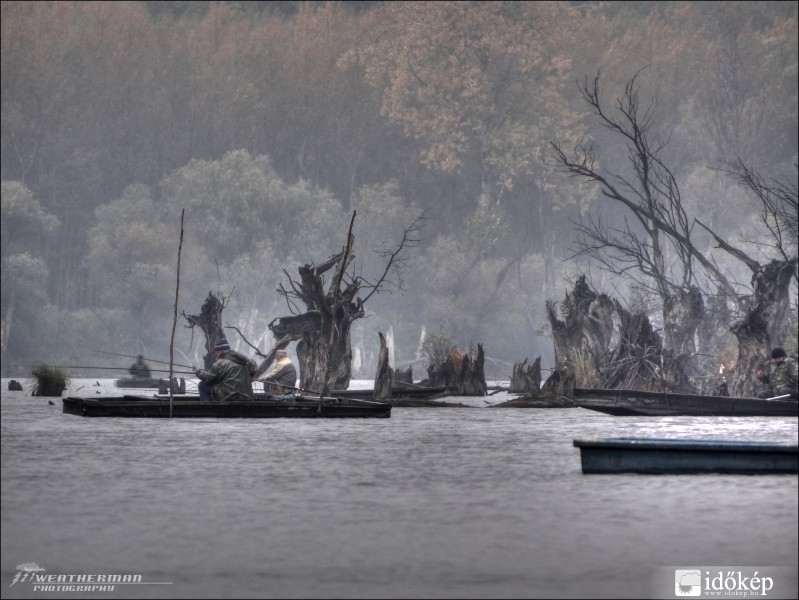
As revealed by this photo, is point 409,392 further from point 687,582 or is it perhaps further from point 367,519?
point 687,582

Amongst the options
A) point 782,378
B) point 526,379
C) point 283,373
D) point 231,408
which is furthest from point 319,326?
point 782,378

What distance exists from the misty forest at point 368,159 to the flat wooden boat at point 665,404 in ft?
142

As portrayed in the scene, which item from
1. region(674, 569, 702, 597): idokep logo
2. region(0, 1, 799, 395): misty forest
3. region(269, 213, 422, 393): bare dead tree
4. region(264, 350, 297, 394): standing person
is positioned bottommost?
region(674, 569, 702, 597): idokep logo

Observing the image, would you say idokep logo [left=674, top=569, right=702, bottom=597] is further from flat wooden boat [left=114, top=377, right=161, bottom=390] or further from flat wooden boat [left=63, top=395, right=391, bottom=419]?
flat wooden boat [left=114, top=377, right=161, bottom=390]

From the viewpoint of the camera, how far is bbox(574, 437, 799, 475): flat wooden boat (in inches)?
719


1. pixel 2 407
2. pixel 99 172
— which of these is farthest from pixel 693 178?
pixel 2 407

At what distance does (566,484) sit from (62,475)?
6269 millimetres

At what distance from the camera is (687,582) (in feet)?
37.9

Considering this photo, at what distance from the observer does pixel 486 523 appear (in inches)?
595

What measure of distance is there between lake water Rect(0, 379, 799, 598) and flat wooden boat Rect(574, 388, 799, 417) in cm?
269

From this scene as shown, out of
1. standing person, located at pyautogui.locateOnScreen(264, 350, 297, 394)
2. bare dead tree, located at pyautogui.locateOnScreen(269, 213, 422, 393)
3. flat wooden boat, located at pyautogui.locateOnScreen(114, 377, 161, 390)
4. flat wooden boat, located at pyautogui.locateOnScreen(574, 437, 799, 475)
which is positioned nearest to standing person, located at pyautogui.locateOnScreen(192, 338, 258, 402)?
standing person, located at pyautogui.locateOnScreen(264, 350, 297, 394)

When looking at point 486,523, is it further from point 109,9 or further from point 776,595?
point 109,9

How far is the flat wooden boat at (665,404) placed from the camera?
29.2m

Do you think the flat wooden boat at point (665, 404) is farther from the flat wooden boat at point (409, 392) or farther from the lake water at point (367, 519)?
the flat wooden boat at point (409, 392)
